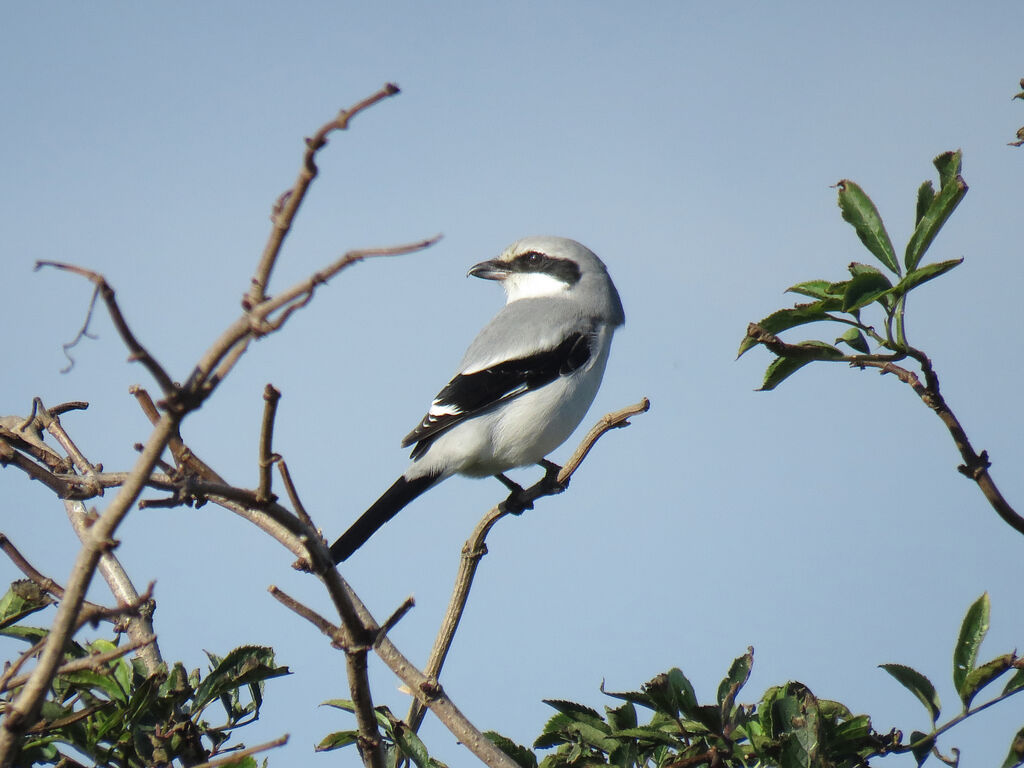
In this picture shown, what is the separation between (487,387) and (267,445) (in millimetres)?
3783

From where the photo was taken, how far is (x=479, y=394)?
5188 mm

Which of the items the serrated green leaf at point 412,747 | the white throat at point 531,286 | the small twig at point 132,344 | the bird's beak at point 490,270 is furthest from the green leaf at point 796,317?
the bird's beak at point 490,270

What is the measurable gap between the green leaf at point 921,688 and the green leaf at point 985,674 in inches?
3.3

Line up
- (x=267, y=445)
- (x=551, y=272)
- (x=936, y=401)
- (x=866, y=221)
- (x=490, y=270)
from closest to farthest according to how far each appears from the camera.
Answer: (x=267, y=445), (x=936, y=401), (x=866, y=221), (x=551, y=272), (x=490, y=270)

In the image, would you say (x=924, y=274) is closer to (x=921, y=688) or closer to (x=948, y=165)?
(x=948, y=165)

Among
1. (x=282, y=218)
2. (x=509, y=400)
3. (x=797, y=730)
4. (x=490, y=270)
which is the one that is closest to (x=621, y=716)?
(x=797, y=730)

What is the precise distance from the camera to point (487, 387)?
5.22 m

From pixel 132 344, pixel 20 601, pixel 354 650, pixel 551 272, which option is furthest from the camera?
pixel 551 272

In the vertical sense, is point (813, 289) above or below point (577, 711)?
above

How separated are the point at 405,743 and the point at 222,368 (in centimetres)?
148

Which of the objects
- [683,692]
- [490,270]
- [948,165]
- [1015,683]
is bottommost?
[1015,683]

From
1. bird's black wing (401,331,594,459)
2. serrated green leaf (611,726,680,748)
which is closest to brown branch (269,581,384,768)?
serrated green leaf (611,726,680,748)

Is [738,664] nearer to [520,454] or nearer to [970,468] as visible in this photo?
[970,468]

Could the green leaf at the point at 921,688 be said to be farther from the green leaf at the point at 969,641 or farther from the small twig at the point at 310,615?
the small twig at the point at 310,615
